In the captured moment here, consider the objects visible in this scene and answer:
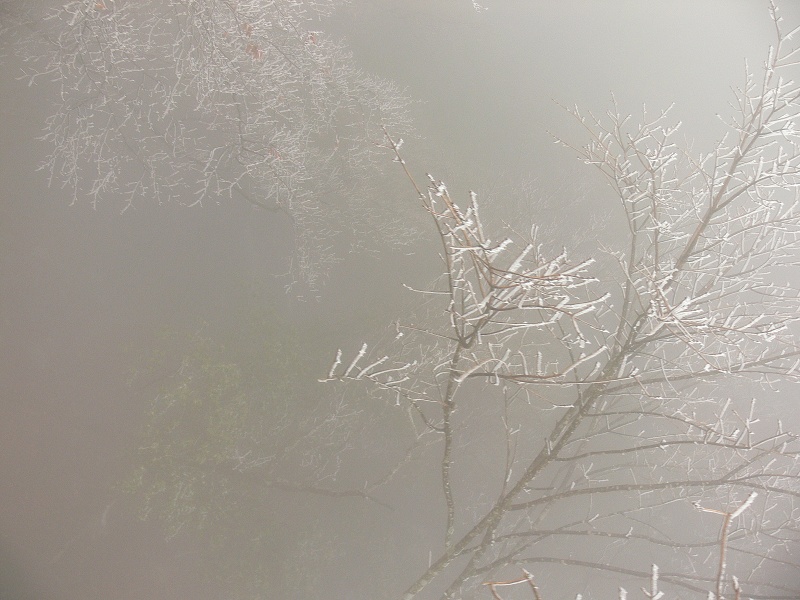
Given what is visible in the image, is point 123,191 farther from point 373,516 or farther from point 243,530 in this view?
point 373,516

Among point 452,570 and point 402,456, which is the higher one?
point 402,456

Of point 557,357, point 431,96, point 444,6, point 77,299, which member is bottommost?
point 77,299

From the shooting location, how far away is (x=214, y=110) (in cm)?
402

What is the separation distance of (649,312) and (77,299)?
3.50 meters

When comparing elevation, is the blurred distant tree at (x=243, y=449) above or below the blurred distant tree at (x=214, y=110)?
below

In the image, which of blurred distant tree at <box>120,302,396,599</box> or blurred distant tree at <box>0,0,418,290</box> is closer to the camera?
blurred distant tree at <box>0,0,418,290</box>

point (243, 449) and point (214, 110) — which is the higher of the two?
point (214, 110)

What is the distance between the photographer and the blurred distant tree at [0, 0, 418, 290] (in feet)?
12.3

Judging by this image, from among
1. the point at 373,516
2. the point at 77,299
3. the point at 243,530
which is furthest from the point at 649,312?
the point at 77,299

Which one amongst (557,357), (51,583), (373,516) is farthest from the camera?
(557,357)

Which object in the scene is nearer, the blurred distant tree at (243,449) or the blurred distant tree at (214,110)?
the blurred distant tree at (214,110)

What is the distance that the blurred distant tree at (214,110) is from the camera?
375cm

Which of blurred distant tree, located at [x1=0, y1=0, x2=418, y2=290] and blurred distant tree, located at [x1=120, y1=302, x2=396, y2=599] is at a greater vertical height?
blurred distant tree, located at [x1=0, y1=0, x2=418, y2=290]

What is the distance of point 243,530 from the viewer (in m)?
3.99
